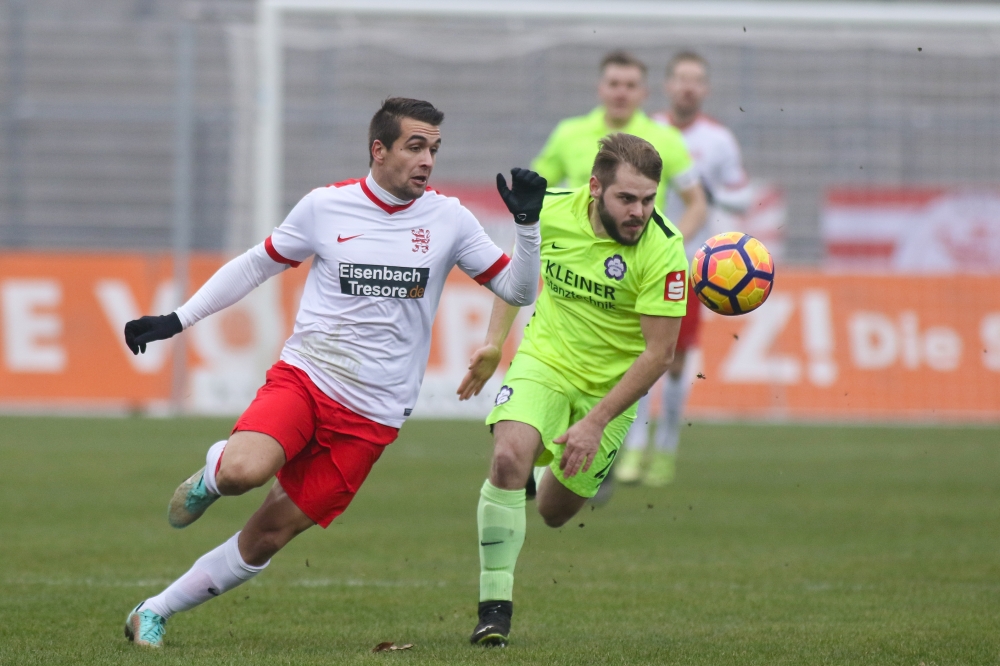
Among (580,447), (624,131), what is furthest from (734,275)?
(624,131)

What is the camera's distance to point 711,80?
18625 mm

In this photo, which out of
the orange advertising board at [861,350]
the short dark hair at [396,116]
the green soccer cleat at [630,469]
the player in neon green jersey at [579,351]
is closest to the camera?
the short dark hair at [396,116]

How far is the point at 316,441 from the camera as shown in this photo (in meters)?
5.50

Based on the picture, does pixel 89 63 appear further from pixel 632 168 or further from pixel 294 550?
pixel 632 168

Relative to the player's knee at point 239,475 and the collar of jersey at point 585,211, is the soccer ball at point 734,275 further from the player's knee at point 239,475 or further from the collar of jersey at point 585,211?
the player's knee at point 239,475

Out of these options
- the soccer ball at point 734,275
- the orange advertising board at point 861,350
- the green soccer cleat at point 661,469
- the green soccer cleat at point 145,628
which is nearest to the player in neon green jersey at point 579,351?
the soccer ball at point 734,275

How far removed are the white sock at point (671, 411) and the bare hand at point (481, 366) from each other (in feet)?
17.5

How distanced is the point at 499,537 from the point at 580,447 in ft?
1.68

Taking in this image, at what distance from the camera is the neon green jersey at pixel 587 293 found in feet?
19.6

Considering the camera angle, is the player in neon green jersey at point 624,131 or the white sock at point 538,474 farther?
the player in neon green jersey at point 624,131

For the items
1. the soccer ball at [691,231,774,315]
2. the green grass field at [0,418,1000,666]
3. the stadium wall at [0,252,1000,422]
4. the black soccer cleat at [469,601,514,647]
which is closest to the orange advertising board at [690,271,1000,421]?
the stadium wall at [0,252,1000,422]

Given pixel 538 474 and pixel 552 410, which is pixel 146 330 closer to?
pixel 552 410

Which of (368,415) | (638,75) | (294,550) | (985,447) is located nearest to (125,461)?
(294,550)

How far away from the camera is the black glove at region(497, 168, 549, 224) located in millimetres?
5285
